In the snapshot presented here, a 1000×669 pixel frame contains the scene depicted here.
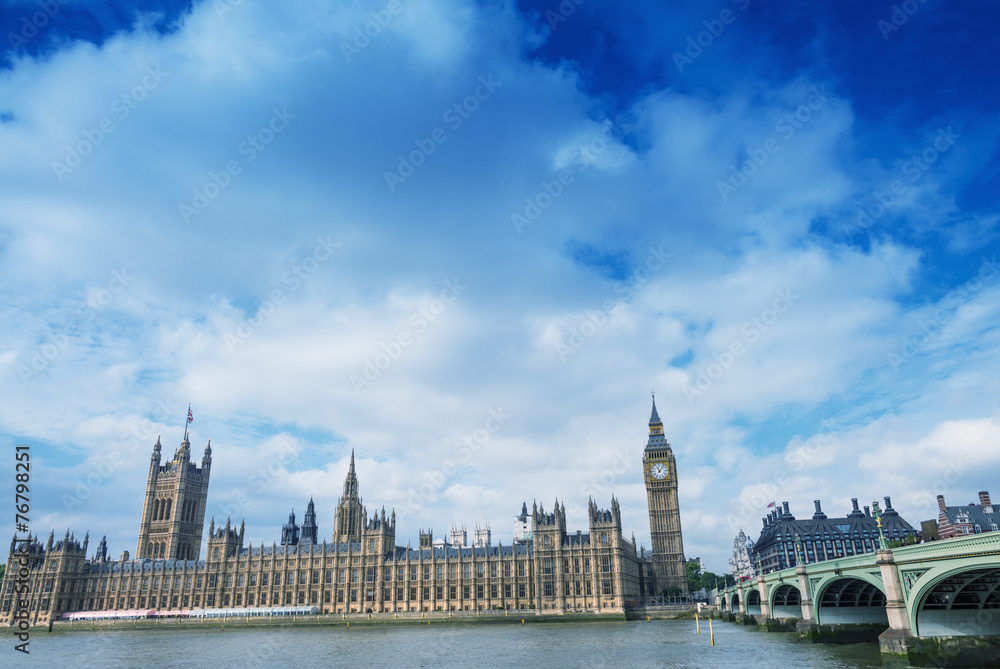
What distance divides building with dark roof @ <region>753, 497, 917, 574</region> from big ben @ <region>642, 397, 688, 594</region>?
93.1 feet

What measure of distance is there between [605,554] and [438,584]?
3398 centimetres

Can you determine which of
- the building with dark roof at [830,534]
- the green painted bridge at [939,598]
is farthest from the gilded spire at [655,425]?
the green painted bridge at [939,598]

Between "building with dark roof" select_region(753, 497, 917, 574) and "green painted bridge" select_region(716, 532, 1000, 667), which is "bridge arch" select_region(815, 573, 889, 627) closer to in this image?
"green painted bridge" select_region(716, 532, 1000, 667)

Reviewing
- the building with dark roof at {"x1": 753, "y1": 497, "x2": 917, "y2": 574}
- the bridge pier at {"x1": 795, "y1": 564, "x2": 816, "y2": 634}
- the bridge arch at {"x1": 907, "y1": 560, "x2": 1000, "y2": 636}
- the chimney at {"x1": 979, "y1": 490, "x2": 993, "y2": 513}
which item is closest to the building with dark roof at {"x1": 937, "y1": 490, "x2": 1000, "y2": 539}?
the chimney at {"x1": 979, "y1": 490, "x2": 993, "y2": 513}

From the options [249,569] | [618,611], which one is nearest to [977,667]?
[618,611]

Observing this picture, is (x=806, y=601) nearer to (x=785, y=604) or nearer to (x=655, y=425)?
(x=785, y=604)

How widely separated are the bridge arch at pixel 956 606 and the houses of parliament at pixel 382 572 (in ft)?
266

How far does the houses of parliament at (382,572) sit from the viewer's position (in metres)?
125

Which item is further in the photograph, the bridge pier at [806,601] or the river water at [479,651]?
the bridge pier at [806,601]

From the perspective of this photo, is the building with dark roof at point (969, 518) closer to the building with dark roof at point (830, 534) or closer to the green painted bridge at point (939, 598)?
the building with dark roof at point (830, 534)

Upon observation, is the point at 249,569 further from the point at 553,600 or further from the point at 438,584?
the point at 553,600

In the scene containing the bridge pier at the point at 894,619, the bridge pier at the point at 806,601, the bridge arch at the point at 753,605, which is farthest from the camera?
the bridge arch at the point at 753,605

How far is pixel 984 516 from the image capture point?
124812 millimetres

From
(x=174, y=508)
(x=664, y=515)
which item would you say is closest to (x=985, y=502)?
(x=664, y=515)
